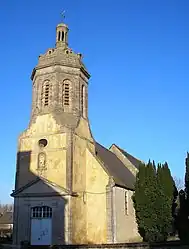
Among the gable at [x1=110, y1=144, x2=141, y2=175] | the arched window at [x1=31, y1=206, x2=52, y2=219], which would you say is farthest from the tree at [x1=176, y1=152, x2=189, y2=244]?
the gable at [x1=110, y1=144, x2=141, y2=175]

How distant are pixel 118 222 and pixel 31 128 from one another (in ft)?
33.2

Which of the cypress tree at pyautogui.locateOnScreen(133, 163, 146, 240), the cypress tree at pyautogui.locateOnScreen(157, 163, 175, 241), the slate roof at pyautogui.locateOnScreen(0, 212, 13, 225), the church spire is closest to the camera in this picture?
the cypress tree at pyautogui.locateOnScreen(157, 163, 175, 241)

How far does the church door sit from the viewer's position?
2527 centimetres

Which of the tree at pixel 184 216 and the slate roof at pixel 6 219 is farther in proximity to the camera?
the slate roof at pixel 6 219

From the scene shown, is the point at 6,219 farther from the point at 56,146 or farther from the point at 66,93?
the point at 66,93

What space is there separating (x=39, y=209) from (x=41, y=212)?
0.97 ft

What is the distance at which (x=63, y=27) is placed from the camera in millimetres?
31719

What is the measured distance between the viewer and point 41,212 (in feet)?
85.3

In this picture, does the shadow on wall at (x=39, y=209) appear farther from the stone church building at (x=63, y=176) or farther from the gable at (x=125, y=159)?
the gable at (x=125, y=159)

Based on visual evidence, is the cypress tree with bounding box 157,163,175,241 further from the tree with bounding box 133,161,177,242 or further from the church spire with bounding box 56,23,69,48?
the church spire with bounding box 56,23,69,48

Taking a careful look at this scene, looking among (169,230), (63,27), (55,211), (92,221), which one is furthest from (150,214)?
(63,27)

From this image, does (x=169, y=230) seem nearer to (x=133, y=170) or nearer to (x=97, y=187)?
(x=97, y=187)

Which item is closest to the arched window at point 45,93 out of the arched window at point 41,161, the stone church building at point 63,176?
the stone church building at point 63,176

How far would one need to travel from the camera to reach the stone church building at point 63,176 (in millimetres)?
25578
